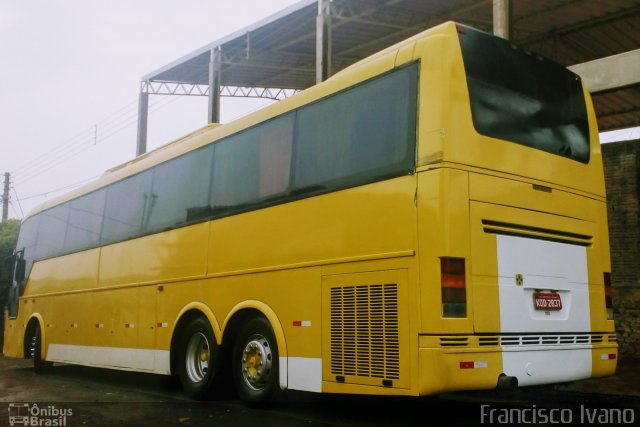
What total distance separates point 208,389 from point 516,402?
12.6 ft

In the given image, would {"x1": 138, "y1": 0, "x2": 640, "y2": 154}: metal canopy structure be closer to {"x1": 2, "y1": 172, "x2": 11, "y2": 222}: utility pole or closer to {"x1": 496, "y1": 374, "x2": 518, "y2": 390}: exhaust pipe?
{"x1": 496, "y1": 374, "x2": 518, "y2": 390}: exhaust pipe

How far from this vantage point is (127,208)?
11016 mm

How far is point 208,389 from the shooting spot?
8336 millimetres

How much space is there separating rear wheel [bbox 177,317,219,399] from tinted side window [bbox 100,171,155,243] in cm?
219

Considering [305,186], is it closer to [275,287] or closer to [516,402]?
[275,287]

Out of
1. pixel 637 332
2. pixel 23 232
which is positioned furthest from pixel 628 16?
pixel 23 232

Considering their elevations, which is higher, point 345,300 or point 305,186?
point 305,186

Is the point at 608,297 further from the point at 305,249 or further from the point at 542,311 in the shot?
the point at 305,249

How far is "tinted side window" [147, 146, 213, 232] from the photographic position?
30.0ft

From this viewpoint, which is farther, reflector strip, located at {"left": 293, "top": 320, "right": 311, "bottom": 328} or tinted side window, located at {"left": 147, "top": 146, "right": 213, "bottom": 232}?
tinted side window, located at {"left": 147, "top": 146, "right": 213, "bottom": 232}

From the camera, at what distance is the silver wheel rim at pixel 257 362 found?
7.44 meters

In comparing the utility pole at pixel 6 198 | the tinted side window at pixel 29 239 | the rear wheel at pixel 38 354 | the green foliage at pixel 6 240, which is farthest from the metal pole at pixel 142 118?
the utility pole at pixel 6 198

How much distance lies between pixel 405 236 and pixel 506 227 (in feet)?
3.30

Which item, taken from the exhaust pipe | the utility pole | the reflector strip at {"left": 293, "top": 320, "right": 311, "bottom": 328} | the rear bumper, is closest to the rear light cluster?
the rear bumper
